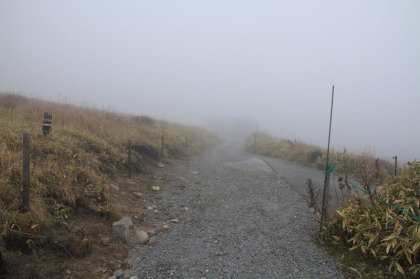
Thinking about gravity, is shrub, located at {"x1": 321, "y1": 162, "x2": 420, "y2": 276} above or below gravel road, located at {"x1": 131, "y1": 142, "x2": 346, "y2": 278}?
above

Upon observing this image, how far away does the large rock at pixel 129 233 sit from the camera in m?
4.55

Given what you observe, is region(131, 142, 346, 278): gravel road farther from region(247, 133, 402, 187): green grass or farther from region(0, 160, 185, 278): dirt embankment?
region(247, 133, 402, 187): green grass

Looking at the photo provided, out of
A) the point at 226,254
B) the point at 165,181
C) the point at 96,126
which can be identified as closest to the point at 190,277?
the point at 226,254

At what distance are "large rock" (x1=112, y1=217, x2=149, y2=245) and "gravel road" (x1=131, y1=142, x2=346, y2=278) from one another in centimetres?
24

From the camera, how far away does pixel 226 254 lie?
14.5 feet

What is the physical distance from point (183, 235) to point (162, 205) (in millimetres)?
1683

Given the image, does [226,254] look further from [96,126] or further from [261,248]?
[96,126]

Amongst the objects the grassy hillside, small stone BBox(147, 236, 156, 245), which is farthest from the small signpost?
small stone BBox(147, 236, 156, 245)

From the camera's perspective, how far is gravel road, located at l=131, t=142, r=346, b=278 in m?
3.89

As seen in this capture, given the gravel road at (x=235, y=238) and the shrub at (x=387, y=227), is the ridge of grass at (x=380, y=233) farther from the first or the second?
the gravel road at (x=235, y=238)

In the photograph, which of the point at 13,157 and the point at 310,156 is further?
the point at 310,156

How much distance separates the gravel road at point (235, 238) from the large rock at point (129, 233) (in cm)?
24

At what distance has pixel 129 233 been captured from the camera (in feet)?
15.2

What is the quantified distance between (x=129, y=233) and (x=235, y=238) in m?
2.12
